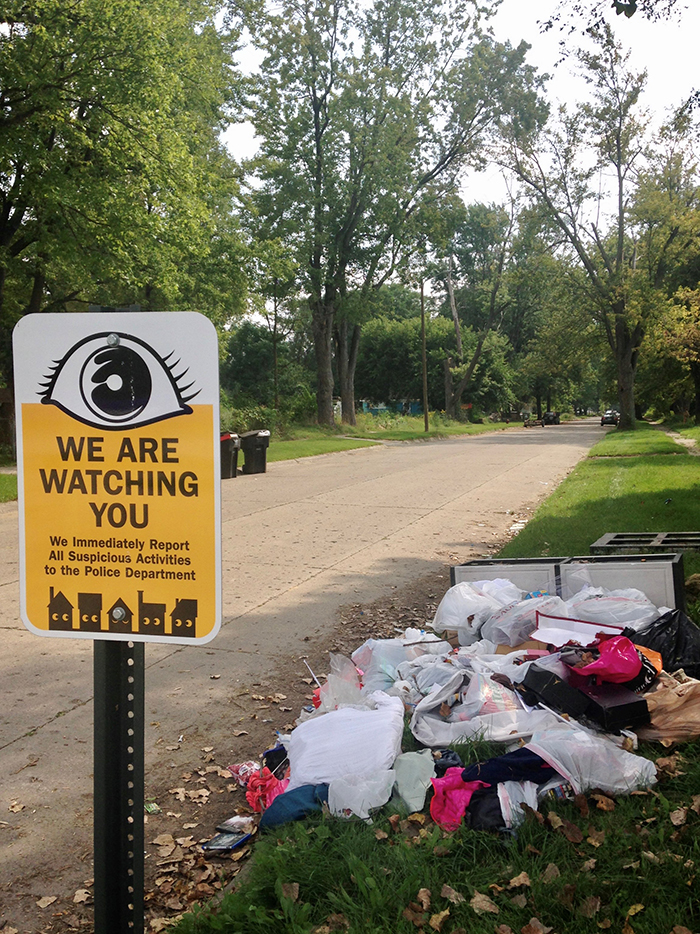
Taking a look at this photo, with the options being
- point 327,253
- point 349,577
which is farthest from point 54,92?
point 327,253

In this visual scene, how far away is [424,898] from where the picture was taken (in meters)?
2.86

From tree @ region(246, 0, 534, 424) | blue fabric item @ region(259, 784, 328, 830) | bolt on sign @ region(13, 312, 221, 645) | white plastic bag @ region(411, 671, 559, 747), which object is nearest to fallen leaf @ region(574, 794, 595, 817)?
white plastic bag @ region(411, 671, 559, 747)

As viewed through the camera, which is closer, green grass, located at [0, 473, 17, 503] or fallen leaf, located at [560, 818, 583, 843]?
fallen leaf, located at [560, 818, 583, 843]

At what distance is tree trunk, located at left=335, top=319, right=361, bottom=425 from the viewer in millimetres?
43594

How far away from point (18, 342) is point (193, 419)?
19.2 inches

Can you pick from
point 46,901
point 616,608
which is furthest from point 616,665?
point 46,901

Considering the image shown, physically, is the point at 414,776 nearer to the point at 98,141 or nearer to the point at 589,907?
the point at 589,907

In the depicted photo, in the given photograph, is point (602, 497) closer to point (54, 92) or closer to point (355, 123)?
point (54, 92)

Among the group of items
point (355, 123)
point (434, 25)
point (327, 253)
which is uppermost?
point (434, 25)

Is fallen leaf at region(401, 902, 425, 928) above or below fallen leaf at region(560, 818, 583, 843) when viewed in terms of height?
below

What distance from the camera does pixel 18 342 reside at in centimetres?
212

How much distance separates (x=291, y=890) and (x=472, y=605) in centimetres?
299

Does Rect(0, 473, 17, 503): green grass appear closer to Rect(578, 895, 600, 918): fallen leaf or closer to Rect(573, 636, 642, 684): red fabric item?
Rect(573, 636, 642, 684): red fabric item

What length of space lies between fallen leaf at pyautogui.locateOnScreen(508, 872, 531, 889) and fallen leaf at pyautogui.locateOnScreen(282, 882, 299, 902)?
28.7 inches
